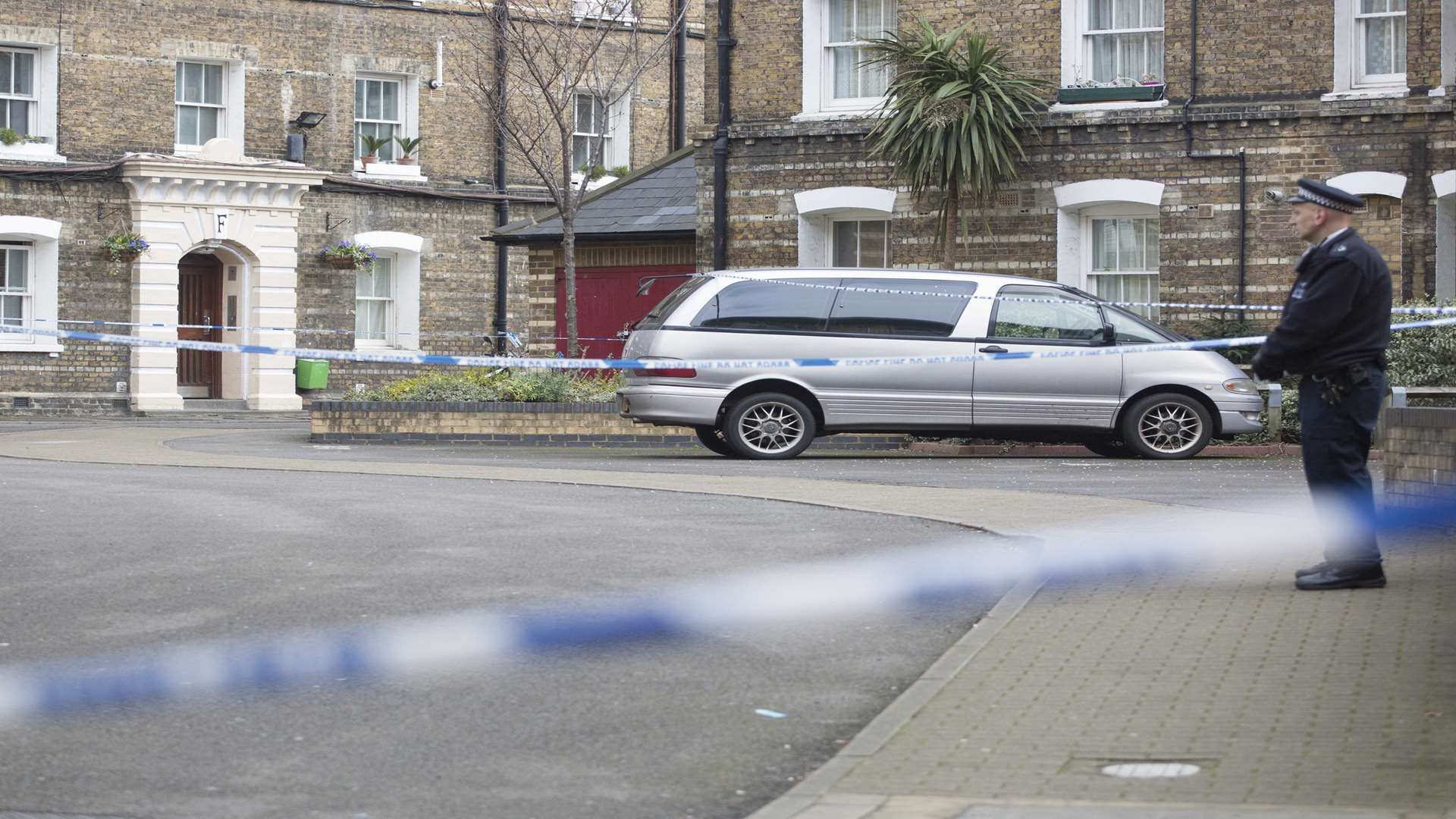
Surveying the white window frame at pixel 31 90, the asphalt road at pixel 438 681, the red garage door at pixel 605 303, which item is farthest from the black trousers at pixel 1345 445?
the white window frame at pixel 31 90

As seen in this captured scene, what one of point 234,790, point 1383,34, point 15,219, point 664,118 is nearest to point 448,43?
point 664,118

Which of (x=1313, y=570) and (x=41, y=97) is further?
(x=41, y=97)

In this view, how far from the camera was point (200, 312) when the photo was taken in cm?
3381

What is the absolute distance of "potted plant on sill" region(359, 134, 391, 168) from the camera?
33875mm

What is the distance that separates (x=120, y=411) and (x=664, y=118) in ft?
37.7

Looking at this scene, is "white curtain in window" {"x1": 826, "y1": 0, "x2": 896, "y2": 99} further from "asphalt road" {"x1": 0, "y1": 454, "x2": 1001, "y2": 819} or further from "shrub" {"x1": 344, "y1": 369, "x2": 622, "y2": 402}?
"asphalt road" {"x1": 0, "y1": 454, "x2": 1001, "y2": 819}

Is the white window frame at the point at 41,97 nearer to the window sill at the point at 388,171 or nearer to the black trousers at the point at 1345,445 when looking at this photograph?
the window sill at the point at 388,171

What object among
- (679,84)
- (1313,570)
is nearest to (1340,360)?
(1313,570)

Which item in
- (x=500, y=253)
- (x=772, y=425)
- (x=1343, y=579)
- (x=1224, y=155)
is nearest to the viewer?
(x=1343, y=579)

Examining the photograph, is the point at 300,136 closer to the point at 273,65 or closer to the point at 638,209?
the point at 273,65

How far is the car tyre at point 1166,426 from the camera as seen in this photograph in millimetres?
17703

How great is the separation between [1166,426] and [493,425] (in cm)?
753

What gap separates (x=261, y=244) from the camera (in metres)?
32.9

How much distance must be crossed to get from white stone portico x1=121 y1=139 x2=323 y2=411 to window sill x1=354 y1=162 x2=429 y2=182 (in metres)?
1.08
